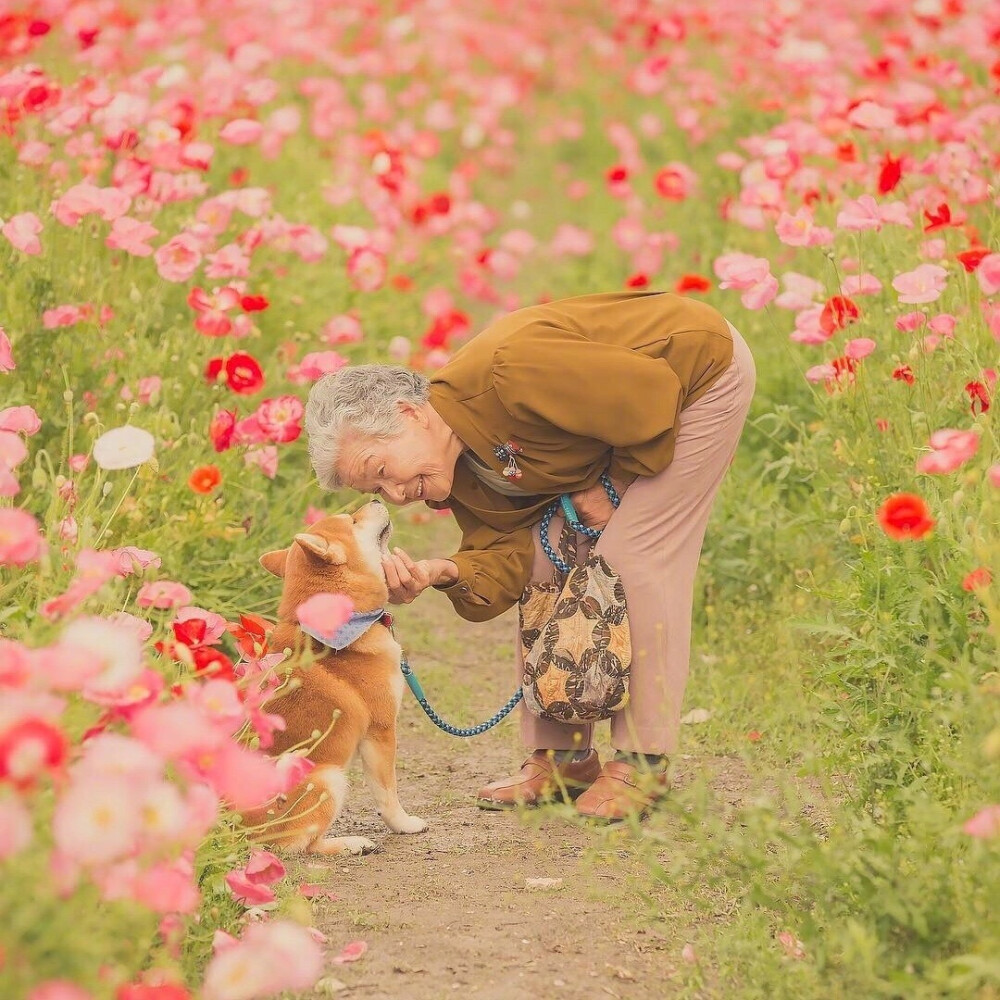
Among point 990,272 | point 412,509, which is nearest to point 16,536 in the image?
point 990,272

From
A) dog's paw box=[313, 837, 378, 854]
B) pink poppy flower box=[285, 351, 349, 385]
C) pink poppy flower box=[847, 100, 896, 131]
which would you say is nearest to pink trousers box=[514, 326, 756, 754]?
dog's paw box=[313, 837, 378, 854]

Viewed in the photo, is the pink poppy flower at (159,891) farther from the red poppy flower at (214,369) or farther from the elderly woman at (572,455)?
the red poppy flower at (214,369)

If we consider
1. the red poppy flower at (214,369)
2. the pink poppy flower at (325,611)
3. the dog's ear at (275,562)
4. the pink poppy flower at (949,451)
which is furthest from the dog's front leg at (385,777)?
the pink poppy flower at (949,451)

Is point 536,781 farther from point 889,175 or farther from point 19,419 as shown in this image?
point 889,175

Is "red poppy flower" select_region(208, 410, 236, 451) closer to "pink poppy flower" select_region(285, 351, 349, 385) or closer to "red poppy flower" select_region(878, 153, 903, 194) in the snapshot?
"pink poppy flower" select_region(285, 351, 349, 385)

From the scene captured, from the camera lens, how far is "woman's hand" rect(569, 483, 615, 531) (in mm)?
3725

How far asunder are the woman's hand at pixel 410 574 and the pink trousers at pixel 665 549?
36 cm

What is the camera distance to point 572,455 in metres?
3.59

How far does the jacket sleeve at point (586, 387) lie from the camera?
343 cm

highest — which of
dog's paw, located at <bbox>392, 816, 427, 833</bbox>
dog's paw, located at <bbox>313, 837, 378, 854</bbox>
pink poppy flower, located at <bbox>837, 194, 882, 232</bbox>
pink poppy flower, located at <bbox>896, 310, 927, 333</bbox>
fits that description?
pink poppy flower, located at <bbox>837, 194, 882, 232</bbox>

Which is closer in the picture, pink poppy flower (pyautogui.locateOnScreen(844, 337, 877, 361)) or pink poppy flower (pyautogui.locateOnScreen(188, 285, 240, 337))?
pink poppy flower (pyautogui.locateOnScreen(844, 337, 877, 361))

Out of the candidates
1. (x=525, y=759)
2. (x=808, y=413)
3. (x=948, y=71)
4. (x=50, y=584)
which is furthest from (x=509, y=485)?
(x=948, y=71)

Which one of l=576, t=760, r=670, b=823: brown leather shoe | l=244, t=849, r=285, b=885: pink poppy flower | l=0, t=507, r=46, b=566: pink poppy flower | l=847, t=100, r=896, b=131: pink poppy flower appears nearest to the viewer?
l=0, t=507, r=46, b=566: pink poppy flower

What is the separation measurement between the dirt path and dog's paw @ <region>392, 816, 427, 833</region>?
0.07ft
